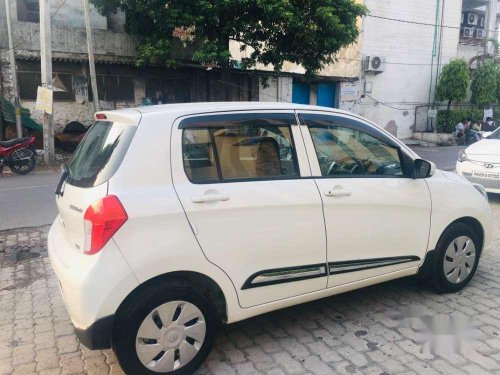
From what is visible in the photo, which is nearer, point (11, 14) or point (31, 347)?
point (31, 347)

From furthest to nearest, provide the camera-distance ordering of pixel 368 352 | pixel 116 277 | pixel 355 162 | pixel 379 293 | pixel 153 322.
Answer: pixel 379 293
pixel 355 162
pixel 368 352
pixel 153 322
pixel 116 277

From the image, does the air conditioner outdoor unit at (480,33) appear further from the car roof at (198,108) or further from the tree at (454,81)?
the car roof at (198,108)

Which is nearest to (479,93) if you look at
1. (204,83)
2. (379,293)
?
(204,83)

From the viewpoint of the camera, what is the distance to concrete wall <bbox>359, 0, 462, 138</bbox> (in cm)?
2188

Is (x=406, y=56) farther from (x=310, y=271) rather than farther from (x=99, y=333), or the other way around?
(x=99, y=333)

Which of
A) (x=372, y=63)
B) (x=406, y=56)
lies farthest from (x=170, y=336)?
(x=406, y=56)

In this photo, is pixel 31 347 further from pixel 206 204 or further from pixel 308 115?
pixel 308 115

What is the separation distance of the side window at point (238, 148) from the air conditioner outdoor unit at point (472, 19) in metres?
29.6

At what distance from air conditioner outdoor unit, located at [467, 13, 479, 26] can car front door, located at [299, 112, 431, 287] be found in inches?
1137

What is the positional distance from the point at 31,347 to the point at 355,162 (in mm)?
2713

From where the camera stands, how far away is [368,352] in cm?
288

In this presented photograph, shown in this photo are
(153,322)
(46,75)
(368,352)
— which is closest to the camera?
(153,322)

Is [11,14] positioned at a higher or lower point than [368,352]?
higher

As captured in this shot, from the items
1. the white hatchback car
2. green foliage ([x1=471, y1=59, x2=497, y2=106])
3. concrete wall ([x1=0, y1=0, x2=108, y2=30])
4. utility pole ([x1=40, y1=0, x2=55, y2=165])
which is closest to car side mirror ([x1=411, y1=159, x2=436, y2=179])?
the white hatchback car
